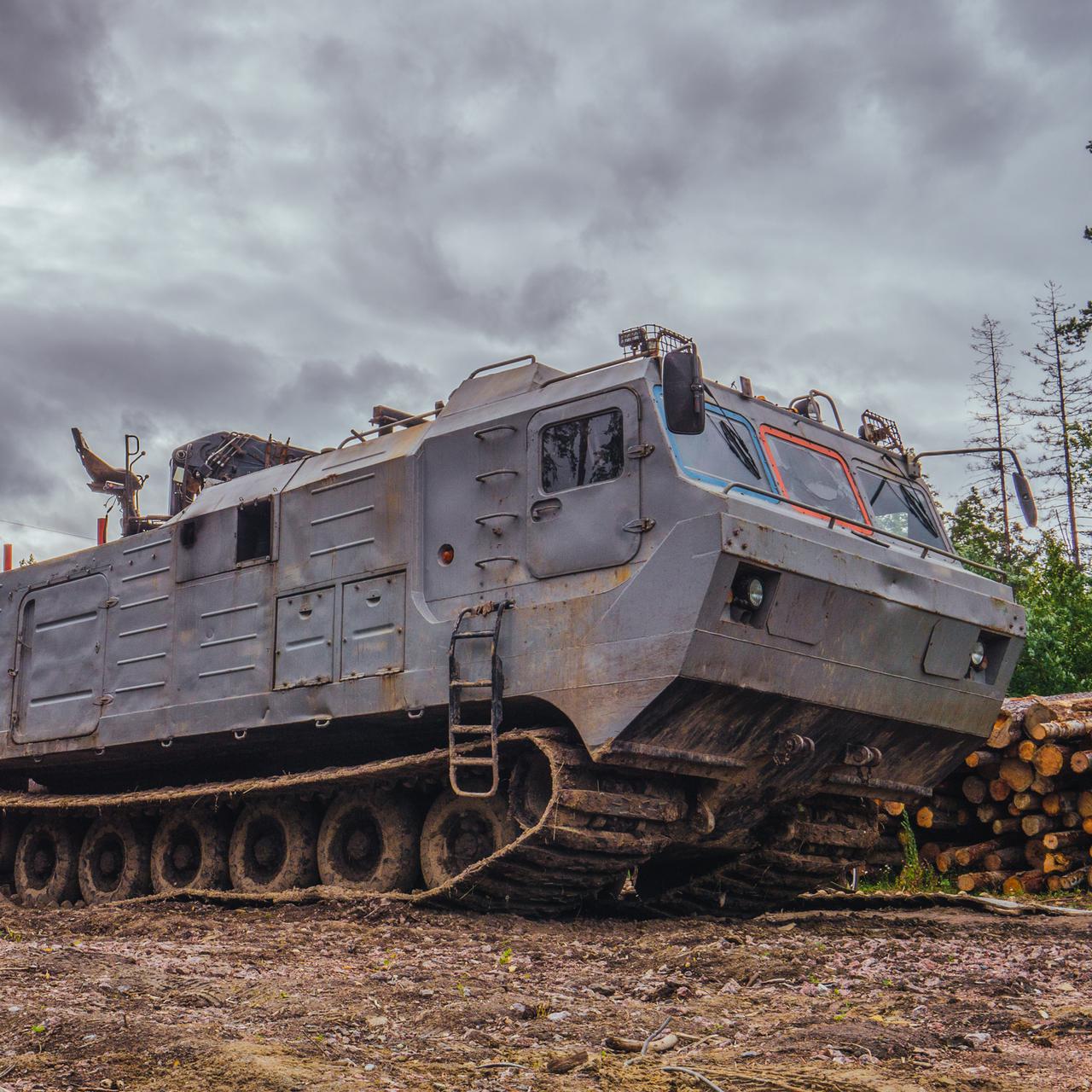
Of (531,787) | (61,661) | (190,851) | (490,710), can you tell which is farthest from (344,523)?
(61,661)

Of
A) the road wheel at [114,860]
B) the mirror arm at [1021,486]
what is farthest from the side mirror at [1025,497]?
the road wheel at [114,860]

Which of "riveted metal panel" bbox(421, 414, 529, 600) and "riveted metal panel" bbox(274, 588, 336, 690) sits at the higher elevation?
"riveted metal panel" bbox(421, 414, 529, 600)

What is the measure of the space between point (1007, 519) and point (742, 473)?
74.9 ft

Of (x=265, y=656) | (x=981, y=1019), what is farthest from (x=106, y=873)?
(x=981, y=1019)

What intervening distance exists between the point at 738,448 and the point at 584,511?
45.1 inches

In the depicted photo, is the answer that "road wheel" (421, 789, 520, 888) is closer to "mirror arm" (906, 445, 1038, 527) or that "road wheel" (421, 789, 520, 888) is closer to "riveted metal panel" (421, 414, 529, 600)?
"riveted metal panel" (421, 414, 529, 600)

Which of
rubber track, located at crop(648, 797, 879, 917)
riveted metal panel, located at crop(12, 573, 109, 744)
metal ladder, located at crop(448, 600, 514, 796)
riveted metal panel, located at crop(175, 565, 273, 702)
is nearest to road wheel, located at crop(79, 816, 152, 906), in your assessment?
riveted metal panel, located at crop(12, 573, 109, 744)

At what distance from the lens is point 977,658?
30.8 feet

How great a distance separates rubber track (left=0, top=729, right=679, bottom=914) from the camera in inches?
308

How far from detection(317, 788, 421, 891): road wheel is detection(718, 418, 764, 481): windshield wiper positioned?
3091mm

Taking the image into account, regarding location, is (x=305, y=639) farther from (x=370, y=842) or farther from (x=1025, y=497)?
(x=1025, y=497)

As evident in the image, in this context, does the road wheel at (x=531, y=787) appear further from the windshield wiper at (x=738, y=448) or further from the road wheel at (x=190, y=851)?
the road wheel at (x=190, y=851)

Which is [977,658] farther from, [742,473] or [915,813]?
[915,813]

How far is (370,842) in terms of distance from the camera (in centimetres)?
961
